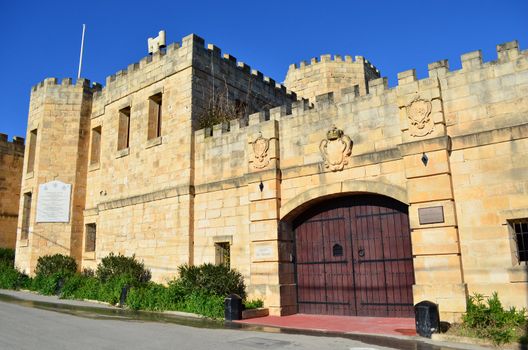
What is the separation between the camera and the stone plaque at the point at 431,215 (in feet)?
31.7

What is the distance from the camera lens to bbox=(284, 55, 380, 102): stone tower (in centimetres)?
2408

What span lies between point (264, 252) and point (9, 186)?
21286 mm

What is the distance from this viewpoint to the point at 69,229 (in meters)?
19.7

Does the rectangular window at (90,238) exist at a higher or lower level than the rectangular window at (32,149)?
lower

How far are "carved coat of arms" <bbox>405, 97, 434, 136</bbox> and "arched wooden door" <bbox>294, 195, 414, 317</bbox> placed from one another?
201 cm

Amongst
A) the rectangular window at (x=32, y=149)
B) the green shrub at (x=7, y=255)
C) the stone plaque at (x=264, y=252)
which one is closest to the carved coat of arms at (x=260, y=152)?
the stone plaque at (x=264, y=252)

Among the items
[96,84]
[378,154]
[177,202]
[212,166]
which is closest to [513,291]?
[378,154]

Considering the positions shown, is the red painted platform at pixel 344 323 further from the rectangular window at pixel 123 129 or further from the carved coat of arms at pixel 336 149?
the rectangular window at pixel 123 129

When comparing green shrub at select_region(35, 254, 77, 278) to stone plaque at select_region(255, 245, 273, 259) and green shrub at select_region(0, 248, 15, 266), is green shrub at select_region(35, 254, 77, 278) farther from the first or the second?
stone plaque at select_region(255, 245, 273, 259)

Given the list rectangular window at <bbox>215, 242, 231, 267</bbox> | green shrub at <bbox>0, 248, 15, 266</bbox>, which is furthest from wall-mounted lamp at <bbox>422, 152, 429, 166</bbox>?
green shrub at <bbox>0, 248, 15, 266</bbox>

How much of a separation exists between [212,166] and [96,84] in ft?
34.3

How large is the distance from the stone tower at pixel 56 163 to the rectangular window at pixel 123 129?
3.22m

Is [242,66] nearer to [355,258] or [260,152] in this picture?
[260,152]

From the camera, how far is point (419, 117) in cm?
1018
